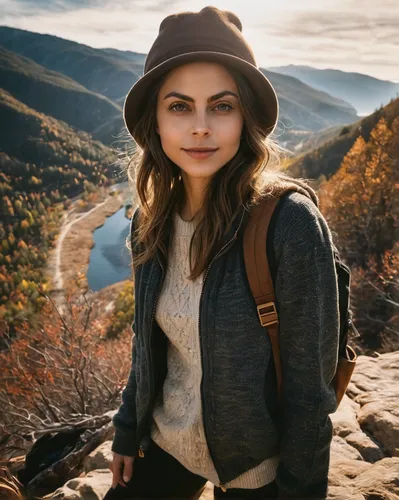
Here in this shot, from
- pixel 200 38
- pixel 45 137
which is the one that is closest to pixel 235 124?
pixel 200 38

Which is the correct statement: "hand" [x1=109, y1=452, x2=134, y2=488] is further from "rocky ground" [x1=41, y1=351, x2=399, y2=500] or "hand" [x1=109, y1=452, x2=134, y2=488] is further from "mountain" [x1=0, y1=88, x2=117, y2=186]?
→ "mountain" [x1=0, y1=88, x2=117, y2=186]

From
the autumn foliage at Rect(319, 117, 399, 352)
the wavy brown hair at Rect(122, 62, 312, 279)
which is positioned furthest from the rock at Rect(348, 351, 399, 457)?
the autumn foliage at Rect(319, 117, 399, 352)

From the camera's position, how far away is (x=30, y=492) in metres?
3.98

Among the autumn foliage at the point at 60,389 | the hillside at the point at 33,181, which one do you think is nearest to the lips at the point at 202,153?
the autumn foliage at the point at 60,389

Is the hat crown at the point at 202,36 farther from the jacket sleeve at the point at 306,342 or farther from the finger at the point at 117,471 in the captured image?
the finger at the point at 117,471

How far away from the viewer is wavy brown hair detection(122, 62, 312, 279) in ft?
5.78

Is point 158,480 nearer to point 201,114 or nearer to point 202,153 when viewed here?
point 202,153

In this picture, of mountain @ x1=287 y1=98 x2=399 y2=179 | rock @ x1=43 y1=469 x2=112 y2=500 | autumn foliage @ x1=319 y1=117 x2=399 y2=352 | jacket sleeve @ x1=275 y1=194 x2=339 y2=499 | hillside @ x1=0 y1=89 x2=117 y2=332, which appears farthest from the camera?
hillside @ x1=0 y1=89 x2=117 y2=332

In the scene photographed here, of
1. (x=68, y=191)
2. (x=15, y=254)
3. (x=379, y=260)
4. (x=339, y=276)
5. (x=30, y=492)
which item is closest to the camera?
(x=339, y=276)

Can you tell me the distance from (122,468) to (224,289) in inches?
50.9

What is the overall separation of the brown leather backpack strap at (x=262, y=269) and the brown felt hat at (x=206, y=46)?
527mm

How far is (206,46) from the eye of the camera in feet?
5.31

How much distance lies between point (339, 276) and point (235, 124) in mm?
812

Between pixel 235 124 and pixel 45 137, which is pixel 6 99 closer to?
pixel 45 137
